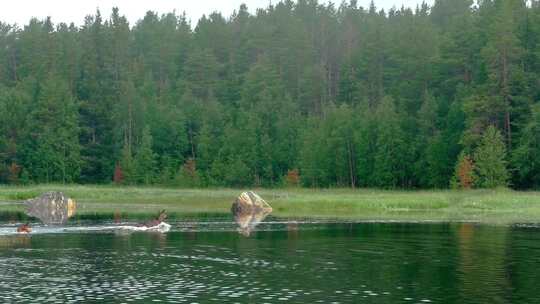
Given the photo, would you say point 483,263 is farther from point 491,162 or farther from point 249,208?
point 491,162

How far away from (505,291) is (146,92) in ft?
405

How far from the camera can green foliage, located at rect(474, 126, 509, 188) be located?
323 feet

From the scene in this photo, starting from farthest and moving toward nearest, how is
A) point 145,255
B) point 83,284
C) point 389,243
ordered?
point 389,243, point 145,255, point 83,284

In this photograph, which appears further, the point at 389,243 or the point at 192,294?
the point at 389,243

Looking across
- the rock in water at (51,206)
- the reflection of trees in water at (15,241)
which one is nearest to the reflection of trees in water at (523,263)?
the reflection of trees in water at (15,241)

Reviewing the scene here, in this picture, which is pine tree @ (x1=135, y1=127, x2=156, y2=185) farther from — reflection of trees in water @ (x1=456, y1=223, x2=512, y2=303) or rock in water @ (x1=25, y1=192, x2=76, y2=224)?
reflection of trees in water @ (x1=456, y1=223, x2=512, y2=303)

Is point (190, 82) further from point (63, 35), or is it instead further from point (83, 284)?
point (83, 284)

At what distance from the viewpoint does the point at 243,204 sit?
76375mm

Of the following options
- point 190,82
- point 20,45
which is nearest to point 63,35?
point 20,45

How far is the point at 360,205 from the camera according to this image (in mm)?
78812

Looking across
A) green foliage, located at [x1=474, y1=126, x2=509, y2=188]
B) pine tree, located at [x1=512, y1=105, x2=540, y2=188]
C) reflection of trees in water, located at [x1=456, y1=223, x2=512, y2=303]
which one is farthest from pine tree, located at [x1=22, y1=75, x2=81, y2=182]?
reflection of trees in water, located at [x1=456, y1=223, x2=512, y2=303]

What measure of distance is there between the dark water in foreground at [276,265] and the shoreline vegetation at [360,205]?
1112cm

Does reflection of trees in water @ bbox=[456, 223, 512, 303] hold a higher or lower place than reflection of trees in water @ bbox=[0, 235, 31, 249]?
lower

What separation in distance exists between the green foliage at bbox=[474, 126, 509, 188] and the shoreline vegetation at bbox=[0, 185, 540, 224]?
7.00 metres
